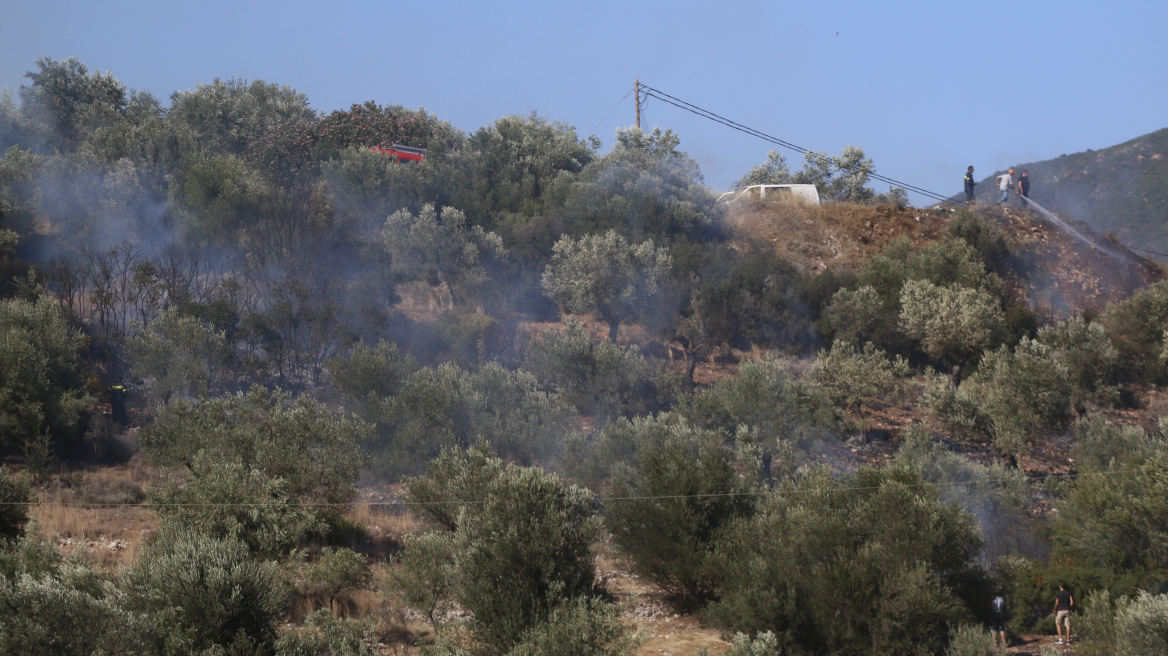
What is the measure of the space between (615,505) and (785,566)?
4659 mm

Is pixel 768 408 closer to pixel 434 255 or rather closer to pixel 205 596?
pixel 434 255

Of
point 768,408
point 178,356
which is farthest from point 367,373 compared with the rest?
point 768,408

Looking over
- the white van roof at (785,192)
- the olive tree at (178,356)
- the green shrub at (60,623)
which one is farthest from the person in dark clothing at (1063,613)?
the white van roof at (785,192)

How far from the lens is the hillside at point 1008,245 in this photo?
40.6 metres

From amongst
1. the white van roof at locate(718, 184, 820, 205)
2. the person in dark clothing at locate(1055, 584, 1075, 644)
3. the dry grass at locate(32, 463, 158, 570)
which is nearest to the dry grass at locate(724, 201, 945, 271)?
the white van roof at locate(718, 184, 820, 205)

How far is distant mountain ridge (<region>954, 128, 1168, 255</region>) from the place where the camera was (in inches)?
3132

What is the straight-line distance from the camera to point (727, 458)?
22469mm

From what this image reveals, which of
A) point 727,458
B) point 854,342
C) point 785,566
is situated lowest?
point 785,566

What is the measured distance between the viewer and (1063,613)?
18.7 m

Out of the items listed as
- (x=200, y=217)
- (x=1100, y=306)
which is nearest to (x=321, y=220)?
(x=200, y=217)

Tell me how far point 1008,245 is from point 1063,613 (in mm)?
25990

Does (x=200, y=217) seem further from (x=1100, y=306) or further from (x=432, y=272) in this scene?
(x=1100, y=306)

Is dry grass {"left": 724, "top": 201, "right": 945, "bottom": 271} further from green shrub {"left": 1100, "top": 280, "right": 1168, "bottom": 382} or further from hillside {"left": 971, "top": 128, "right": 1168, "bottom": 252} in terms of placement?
hillside {"left": 971, "top": 128, "right": 1168, "bottom": 252}

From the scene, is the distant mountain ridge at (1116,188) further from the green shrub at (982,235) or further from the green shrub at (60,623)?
the green shrub at (60,623)
